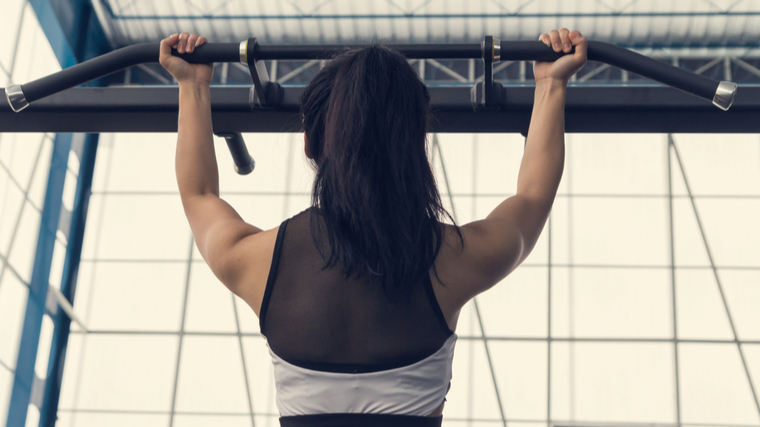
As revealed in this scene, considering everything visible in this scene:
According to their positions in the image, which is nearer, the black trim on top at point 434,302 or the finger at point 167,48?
the black trim on top at point 434,302

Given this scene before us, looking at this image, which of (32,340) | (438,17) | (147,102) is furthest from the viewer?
(438,17)

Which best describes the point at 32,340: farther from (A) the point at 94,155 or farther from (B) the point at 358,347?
(B) the point at 358,347

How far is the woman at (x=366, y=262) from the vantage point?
93cm

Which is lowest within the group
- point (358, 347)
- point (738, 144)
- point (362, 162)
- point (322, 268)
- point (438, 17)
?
point (358, 347)

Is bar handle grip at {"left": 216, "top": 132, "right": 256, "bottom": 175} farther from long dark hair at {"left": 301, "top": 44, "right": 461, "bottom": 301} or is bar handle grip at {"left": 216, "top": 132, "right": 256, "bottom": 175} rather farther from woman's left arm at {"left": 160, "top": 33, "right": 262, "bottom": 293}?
long dark hair at {"left": 301, "top": 44, "right": 461, "bottom": 301}

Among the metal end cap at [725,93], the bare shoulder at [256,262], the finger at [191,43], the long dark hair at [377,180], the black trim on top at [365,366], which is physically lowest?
the black trim on top at [365,366]

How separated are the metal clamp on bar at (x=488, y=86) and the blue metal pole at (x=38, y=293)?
6980 mm

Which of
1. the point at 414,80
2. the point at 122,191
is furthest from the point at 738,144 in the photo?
the point at 414,80

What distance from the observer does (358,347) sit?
0.93 metres

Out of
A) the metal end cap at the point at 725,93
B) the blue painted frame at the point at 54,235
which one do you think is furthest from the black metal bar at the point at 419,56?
the blue painted frame at the point at 54,235

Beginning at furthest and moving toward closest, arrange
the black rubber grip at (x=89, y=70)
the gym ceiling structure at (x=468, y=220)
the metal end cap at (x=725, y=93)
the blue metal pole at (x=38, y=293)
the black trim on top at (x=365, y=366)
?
the gym ceiling structure at (x=468, y=220)
the blue metal pole at (x=38, y=293)
the black rubber grip at (x=89, y=70)
the metal end cap at (x=725, y=93)
the black trim on top at (x=365, y=366)

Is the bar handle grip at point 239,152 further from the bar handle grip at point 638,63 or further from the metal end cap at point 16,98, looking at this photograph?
the bar handle grip at point 638,63

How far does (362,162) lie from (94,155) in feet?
27.0

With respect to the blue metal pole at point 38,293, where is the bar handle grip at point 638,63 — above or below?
below
